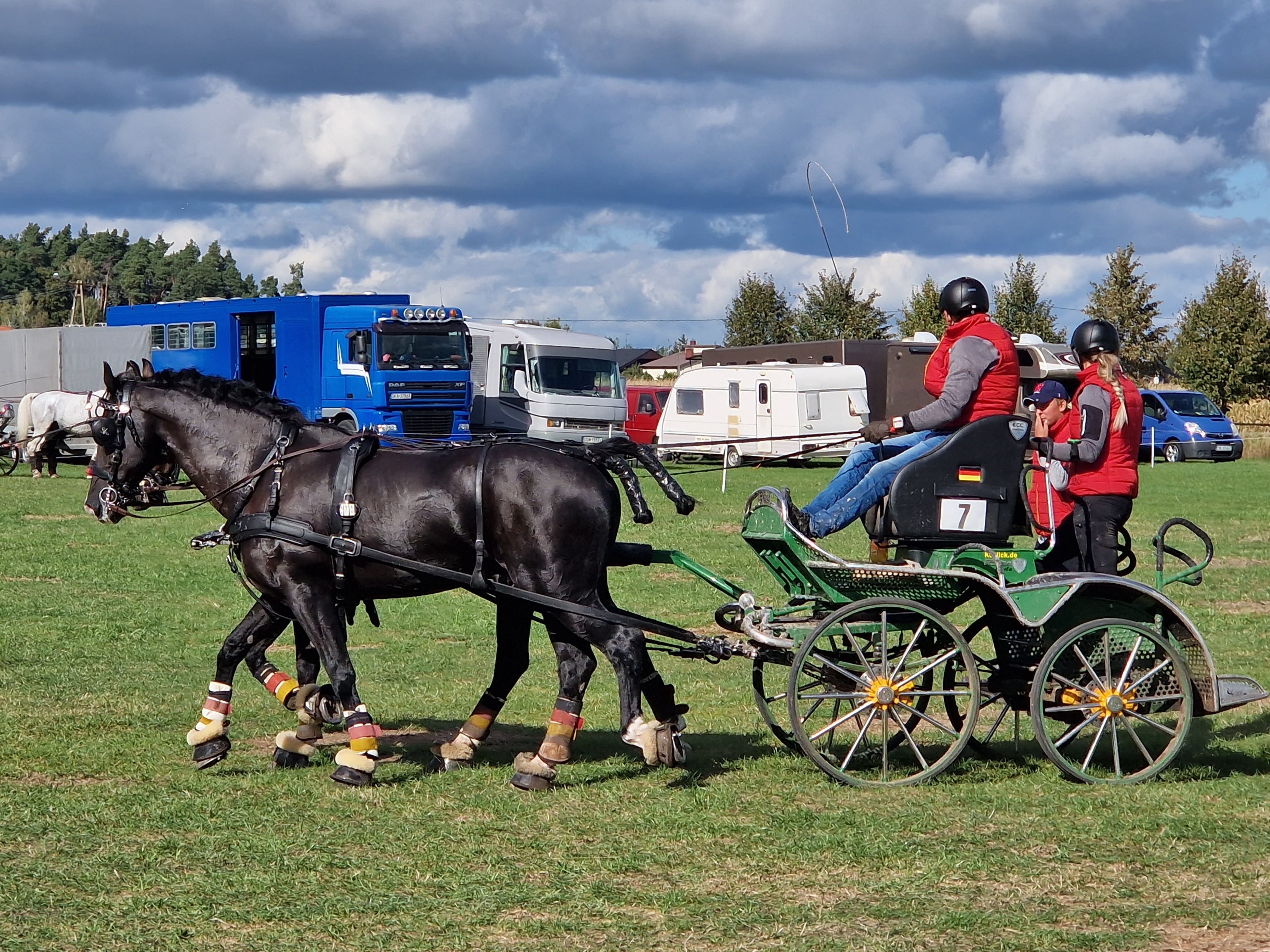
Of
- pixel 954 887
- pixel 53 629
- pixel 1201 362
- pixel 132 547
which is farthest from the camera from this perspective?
pixel 1201 362

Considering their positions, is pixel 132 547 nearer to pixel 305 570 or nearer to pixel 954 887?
pixel 305 570

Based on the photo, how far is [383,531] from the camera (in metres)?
7.20

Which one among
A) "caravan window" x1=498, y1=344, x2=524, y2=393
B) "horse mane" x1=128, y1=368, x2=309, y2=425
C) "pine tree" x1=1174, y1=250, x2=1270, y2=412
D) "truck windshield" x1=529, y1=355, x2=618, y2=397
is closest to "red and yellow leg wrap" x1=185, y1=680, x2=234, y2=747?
"horse mane" x1=128, y1=368, x2=309, y2=425

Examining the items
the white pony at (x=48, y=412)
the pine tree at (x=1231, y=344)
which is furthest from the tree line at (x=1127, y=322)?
the white pony at (x=48, y=412)

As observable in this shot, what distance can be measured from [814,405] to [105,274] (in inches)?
3563

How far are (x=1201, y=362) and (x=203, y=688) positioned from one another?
46.3 m

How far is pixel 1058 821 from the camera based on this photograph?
6281 mm

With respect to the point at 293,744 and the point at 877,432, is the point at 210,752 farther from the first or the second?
the point at 877,432

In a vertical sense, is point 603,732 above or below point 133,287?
below

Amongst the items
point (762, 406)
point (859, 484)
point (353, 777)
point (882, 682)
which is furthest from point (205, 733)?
point (762, 406)

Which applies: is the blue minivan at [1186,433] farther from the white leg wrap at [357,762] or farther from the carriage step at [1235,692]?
the white leg wrap at [357,762]

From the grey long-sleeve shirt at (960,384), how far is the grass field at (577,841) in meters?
1.81

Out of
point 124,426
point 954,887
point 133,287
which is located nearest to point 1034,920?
point 954,887

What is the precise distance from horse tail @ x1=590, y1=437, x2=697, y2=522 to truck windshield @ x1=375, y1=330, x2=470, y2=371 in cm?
2331
